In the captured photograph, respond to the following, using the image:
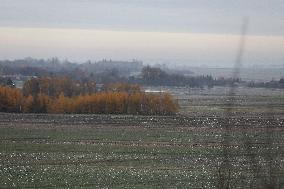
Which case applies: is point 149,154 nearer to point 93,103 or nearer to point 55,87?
point 93,103

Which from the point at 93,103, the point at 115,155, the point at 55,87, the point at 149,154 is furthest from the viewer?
the point at 55,87

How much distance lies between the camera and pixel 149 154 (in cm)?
3003

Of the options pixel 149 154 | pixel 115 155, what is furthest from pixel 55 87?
pixel 115 155

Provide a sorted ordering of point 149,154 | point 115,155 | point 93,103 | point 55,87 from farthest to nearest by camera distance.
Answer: point 55,87, point 93,103, point 149,154, point 115,155

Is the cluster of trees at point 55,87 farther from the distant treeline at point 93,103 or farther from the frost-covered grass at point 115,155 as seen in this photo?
the frost-covered grass at point 115,155

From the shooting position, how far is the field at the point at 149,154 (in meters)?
4.45

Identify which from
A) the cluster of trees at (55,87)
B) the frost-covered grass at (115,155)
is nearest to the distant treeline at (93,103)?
the cluster of trees at (55,87)

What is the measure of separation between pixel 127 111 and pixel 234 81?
72273 mm

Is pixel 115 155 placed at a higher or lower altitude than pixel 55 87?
lower

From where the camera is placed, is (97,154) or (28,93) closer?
(97,154)

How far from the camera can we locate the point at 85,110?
77125 mm

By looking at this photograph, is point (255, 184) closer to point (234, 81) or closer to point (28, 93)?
point (234, 81)

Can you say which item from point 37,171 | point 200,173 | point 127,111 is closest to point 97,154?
point 37,171

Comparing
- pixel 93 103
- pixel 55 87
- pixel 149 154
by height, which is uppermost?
pixel 55 87
